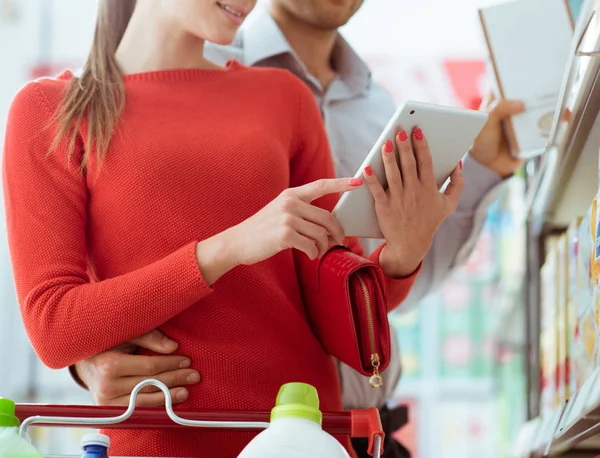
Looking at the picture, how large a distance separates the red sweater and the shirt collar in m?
0.61

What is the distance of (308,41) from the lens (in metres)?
2.16

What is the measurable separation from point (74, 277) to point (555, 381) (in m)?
1.05

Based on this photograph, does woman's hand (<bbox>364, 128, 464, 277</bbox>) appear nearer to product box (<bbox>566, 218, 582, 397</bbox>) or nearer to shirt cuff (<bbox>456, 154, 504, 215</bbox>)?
product box (<bbox>566, 218, 582, 397</bbox>)

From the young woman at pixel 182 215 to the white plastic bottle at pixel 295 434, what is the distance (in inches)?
10.9

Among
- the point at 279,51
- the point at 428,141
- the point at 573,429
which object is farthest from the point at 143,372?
the point at 279,51

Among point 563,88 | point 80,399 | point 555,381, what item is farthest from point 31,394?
point 563,88

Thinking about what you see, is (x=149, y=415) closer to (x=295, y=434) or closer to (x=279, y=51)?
(x=295, y=434)

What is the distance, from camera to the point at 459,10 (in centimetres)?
504

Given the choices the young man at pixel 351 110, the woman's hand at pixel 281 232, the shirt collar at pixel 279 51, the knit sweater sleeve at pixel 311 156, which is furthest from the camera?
the shirt collar at pixel 279 51

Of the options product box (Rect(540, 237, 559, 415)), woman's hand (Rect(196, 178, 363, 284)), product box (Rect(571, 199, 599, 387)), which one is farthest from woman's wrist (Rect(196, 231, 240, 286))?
product box (Rect(540, 237, 559, 415))

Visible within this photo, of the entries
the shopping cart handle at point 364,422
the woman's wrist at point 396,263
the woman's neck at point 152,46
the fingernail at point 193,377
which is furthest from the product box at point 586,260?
the woman's neck at point 152,46

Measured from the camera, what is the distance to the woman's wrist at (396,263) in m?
1.37

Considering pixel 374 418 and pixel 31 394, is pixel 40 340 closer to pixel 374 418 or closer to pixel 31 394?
pixel 374 418

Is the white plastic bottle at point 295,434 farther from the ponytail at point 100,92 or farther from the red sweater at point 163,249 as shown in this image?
the ponytail at point 100,92
